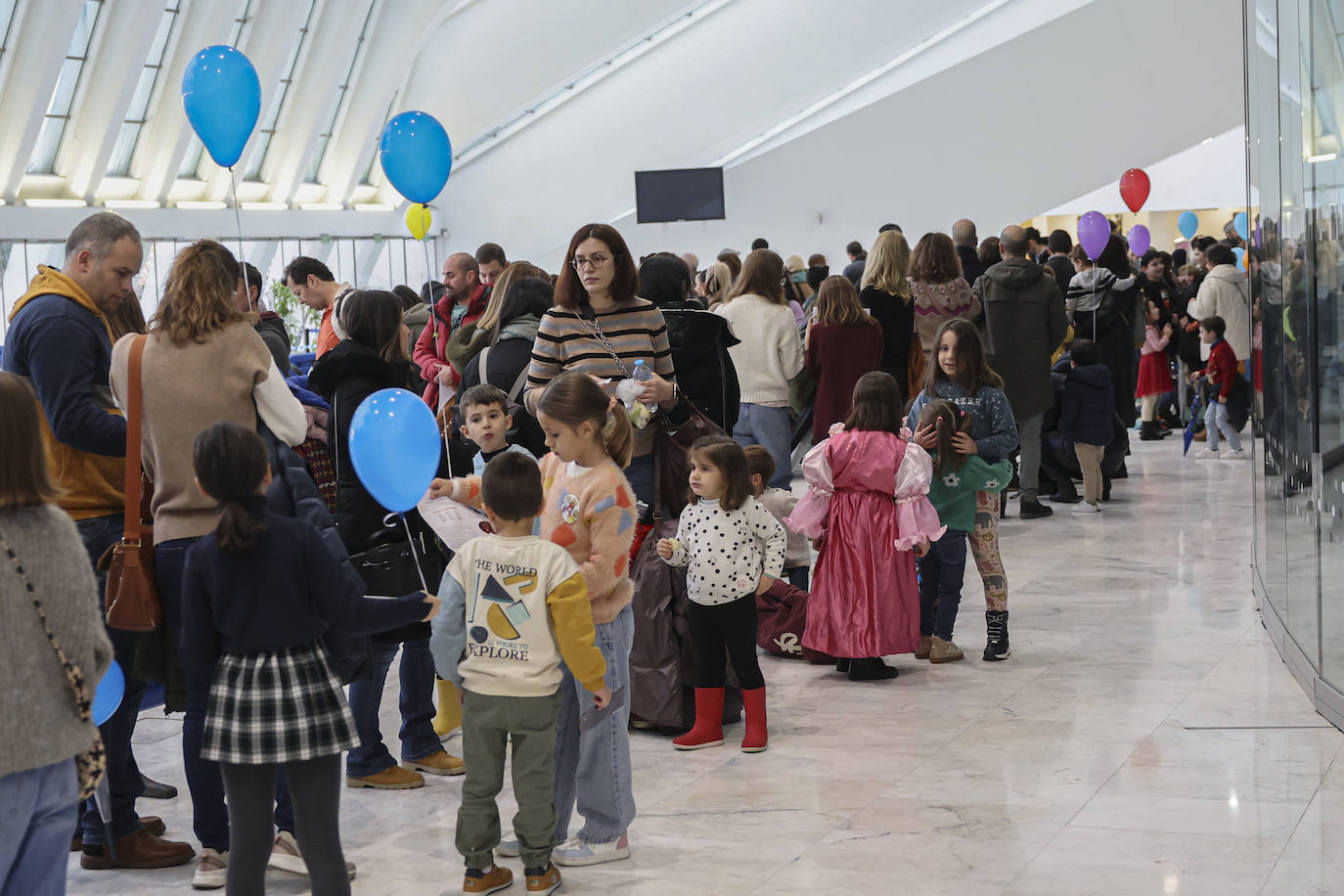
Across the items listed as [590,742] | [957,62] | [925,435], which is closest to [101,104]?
[957,62]

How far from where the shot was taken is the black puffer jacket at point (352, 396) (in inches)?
161

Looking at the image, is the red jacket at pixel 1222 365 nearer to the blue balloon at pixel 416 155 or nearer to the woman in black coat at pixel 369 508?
the blue balloon at pixel 416 155

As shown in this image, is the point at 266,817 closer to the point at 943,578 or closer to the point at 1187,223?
the point at 943,578

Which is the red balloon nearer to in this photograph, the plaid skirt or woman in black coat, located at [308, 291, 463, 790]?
woman in black coat, located at [308, 291, 463, 790]

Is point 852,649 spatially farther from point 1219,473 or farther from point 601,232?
point 1219,473

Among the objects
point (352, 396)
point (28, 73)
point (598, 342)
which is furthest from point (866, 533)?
point (28, 73)

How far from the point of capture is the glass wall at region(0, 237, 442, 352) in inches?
761

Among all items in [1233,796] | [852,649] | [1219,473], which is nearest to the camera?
[1233,796]

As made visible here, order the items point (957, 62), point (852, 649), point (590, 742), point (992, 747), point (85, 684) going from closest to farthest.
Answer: point (85, 684) < point (590, 742) < point (992, 747) < point (852, 649) < point (957, 62)

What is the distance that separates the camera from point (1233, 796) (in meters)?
3.87

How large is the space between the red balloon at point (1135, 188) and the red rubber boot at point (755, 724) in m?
10.8

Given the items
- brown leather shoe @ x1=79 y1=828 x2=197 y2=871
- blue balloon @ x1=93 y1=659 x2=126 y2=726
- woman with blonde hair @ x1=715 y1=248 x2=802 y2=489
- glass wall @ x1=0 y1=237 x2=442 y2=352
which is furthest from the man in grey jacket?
glass wall @ x1=0 y1=237 x2=442 y2=352

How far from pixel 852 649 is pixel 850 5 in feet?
60.2

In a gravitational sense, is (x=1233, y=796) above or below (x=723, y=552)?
below
